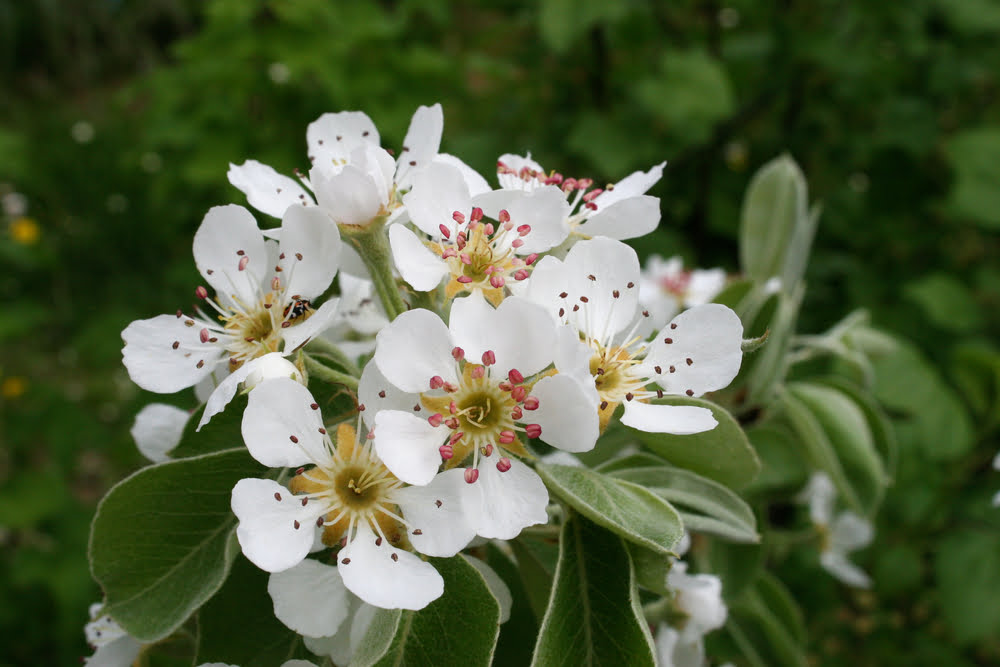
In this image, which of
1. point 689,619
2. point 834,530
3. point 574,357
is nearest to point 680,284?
point 834,530

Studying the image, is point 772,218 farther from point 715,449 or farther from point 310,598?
point 310,598

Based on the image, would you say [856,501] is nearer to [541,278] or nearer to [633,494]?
[633,494]

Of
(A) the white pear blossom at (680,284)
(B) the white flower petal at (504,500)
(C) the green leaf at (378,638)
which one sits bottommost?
(A) the white pear blossom at (680,284)

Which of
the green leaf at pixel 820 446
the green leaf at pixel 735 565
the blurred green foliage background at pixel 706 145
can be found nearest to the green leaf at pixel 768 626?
the green leaf at pixel 735 565

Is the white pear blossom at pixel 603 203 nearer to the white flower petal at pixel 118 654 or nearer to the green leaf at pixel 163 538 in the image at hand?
the green leaf at pixel 163 538

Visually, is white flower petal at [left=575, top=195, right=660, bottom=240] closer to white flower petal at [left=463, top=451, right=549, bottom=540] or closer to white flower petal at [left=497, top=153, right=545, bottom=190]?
white flower petal at [left=497, top=153, right=545, bottom=190]

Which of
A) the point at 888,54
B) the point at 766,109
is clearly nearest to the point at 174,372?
the point at 766,109
